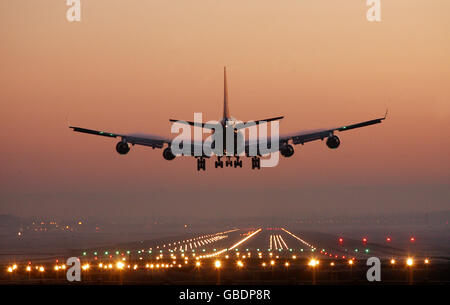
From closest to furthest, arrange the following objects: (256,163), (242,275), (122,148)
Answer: (122,148) < (242,275) < (256,163)

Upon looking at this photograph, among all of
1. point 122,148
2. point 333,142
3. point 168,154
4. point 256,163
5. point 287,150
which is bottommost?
point 256,163

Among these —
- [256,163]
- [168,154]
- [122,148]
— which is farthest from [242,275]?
[122,148]

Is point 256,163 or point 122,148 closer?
point 122,148

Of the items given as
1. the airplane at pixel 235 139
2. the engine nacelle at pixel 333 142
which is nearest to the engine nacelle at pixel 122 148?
the airplane at pixel 235 139

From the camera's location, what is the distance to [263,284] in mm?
74625

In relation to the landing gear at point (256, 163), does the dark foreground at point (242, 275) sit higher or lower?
lower

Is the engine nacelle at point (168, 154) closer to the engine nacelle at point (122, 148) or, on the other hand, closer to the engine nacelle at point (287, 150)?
the engine nacelle at point (122, 148)

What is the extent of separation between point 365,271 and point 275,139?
78.5ft

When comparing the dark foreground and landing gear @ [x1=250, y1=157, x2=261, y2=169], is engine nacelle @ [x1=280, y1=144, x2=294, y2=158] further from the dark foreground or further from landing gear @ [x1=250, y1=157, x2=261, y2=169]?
the dark foreground

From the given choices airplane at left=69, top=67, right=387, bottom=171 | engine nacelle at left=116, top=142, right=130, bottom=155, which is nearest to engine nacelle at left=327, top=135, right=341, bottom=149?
airplane at left=69, top=67, right=387, bottom=171

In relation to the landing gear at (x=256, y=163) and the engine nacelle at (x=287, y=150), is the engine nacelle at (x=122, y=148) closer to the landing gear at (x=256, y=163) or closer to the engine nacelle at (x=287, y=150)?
the engine nacelle at (x=287, y=150)

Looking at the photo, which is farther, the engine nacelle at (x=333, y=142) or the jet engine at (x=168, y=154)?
the jet engine at (x=168, y=154)

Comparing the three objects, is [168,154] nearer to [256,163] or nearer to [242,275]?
[256,163]
